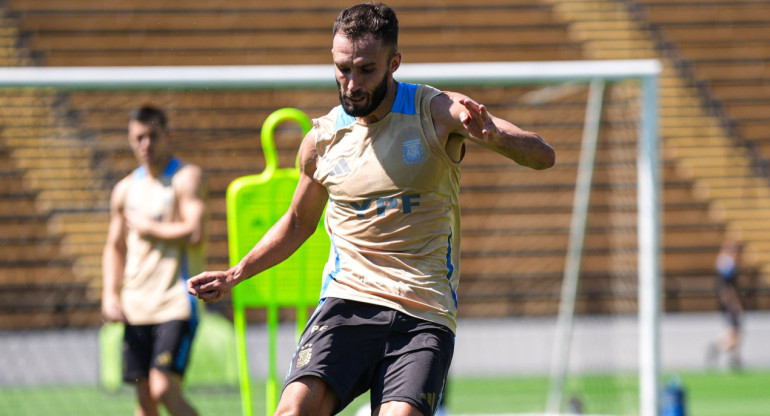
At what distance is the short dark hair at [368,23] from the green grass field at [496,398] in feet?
16.8

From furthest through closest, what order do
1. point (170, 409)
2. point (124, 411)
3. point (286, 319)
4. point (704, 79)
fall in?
1. point (704, 79)
2. point (286, 319)
3. point (124, 411)
4. point (170, 409)

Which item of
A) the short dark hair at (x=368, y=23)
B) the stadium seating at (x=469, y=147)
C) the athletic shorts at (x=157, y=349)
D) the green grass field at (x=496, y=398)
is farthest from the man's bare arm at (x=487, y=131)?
the stadium seating at (x=469, y=147)

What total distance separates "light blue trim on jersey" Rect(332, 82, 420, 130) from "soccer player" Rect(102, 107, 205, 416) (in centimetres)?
240

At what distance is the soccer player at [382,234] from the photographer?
11.7 ft

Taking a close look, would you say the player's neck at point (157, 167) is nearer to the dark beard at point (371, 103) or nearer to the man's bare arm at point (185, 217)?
the man's bare arm at point (185, 217)

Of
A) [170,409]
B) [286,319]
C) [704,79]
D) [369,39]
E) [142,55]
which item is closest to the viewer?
[369,39]

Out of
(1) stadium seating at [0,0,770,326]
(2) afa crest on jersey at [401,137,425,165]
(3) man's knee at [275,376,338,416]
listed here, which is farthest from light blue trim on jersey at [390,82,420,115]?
(1) stadium seating at [0,0,770,326]

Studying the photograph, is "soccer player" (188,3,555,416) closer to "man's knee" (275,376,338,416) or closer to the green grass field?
"man's knee" (275,376,338,416)

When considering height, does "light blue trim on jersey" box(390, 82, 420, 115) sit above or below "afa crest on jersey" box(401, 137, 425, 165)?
above

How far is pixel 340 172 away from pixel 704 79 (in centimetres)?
1436

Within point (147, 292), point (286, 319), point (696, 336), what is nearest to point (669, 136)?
point (696, 336)

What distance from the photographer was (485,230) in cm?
1454

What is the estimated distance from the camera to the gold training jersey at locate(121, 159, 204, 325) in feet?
19.7

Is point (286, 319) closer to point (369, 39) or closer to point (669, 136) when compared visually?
point (669, 136)
